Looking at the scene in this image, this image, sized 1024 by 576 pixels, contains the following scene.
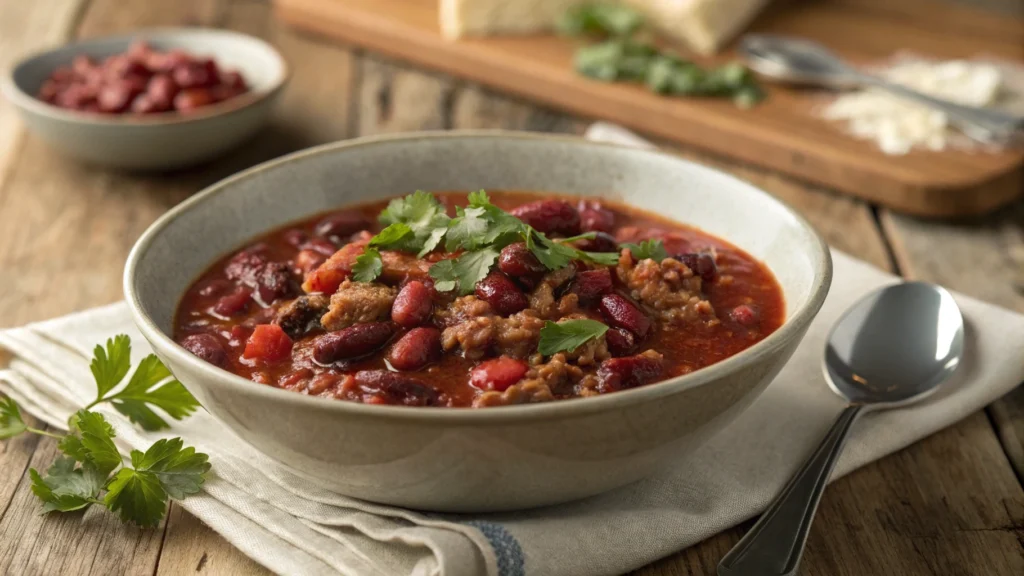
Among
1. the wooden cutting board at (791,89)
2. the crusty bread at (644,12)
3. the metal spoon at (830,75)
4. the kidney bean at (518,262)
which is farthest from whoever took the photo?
the crusty bread at (644,12)

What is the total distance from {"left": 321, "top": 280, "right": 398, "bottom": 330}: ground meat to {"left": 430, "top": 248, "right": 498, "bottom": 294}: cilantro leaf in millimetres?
180

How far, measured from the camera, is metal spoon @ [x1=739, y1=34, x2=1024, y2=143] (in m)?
6.04

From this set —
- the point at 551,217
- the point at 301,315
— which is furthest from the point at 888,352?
the point at 301,315

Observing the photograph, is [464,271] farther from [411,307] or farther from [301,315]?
[301,315]

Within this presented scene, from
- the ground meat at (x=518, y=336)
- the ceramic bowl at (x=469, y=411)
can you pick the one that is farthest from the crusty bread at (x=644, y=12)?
the ground meat at (x=518, y=336)

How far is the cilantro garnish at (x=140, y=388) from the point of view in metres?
3.72

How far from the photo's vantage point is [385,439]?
111 inches

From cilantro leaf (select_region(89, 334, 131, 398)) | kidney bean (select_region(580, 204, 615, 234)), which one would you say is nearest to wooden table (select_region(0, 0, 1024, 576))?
cilantro leaf (select_region(89, 334, 131, 398))

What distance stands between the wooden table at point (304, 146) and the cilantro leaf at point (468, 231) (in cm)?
121

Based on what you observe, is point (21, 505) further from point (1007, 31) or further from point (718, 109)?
point (1007, 31)

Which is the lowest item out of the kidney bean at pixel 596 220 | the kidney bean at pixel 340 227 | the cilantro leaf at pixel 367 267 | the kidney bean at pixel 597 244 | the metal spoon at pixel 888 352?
the metal spoon at pixel 888 352

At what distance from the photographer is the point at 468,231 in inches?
145

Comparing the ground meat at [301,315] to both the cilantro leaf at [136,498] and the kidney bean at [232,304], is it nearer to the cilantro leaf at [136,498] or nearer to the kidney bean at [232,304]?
the kidney bean at [232,304]

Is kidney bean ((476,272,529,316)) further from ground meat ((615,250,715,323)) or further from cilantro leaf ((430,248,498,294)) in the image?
ground meat ((615,250,715,323))
